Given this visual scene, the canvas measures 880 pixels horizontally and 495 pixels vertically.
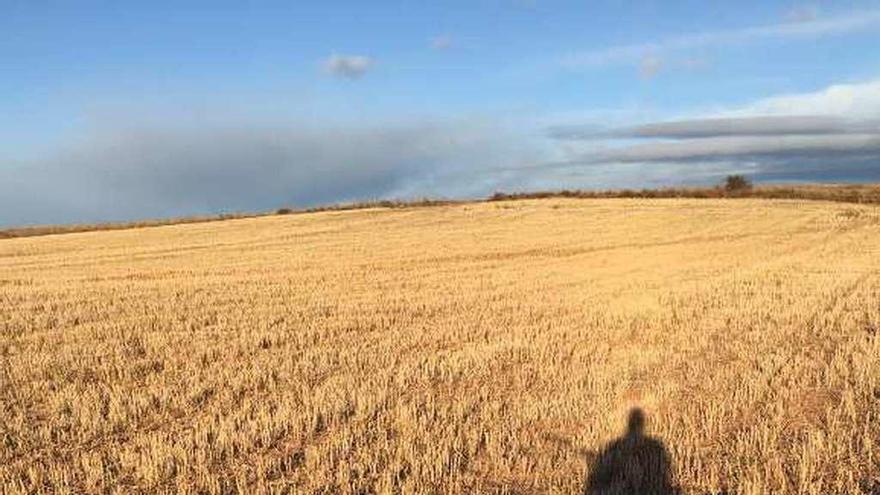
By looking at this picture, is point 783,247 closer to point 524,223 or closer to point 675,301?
point 675,301

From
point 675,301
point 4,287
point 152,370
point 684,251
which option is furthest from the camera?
point 684,251

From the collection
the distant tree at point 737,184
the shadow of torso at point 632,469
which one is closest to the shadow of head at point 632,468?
the shadow of torso at point 632,469

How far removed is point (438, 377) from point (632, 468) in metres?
3.29

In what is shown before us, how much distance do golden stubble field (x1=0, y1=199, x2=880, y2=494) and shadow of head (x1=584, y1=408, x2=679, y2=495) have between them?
0.09 meters

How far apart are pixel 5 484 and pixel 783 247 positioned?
75.8 feet

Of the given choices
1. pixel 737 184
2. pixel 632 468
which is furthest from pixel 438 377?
pixel 737 184

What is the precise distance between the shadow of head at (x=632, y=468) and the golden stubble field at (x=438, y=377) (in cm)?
9

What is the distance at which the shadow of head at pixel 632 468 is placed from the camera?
589 cm

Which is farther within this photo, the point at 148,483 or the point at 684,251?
the point at 684,251

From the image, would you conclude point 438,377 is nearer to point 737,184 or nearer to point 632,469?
point 632,469

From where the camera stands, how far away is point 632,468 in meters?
6.18

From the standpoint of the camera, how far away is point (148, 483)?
6098 mm

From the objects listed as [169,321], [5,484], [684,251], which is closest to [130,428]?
[5,484]

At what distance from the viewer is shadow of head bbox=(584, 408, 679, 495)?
19.3 feet
